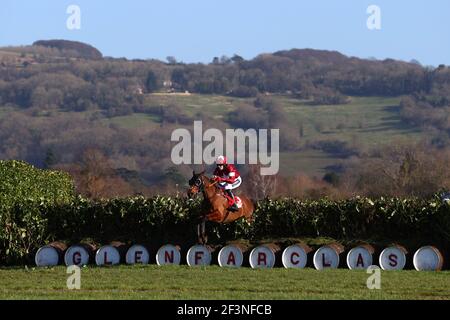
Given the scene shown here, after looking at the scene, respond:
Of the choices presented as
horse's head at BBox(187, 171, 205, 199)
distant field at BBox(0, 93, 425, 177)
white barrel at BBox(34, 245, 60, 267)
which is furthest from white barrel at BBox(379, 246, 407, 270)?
distant field at BBox(0, 93, 425, 177)

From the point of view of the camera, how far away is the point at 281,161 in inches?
5812

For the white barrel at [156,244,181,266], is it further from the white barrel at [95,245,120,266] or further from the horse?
the white barrel at [95,245,120,266]

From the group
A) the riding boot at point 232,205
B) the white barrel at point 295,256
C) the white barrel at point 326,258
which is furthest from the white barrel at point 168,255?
the white barrel at point 326,258

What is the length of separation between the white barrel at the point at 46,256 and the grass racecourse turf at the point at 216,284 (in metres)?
2.08

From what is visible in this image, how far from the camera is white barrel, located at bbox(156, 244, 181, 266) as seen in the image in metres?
28.4

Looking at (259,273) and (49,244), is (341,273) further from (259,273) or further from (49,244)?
(49,244)

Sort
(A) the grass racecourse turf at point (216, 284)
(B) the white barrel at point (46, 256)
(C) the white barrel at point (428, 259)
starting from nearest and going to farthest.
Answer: (A) the grass racecourse turf at point (216, 284) < (C) the white barrel at point (428, 259) < (B) the white barrel at point (46, 256)

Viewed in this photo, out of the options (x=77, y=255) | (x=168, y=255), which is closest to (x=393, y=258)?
(x=168, y=255)

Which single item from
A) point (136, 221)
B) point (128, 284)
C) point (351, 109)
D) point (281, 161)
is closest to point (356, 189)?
point (281, 161)

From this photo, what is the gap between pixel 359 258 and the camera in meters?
27.2

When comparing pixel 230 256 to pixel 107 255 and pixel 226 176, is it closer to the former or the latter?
pixel 226 176

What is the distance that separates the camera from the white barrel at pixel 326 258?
27.3 metres

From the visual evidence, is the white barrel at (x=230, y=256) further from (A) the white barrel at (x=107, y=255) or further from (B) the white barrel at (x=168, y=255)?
(A) the white barrel at (x=107, y=255)
